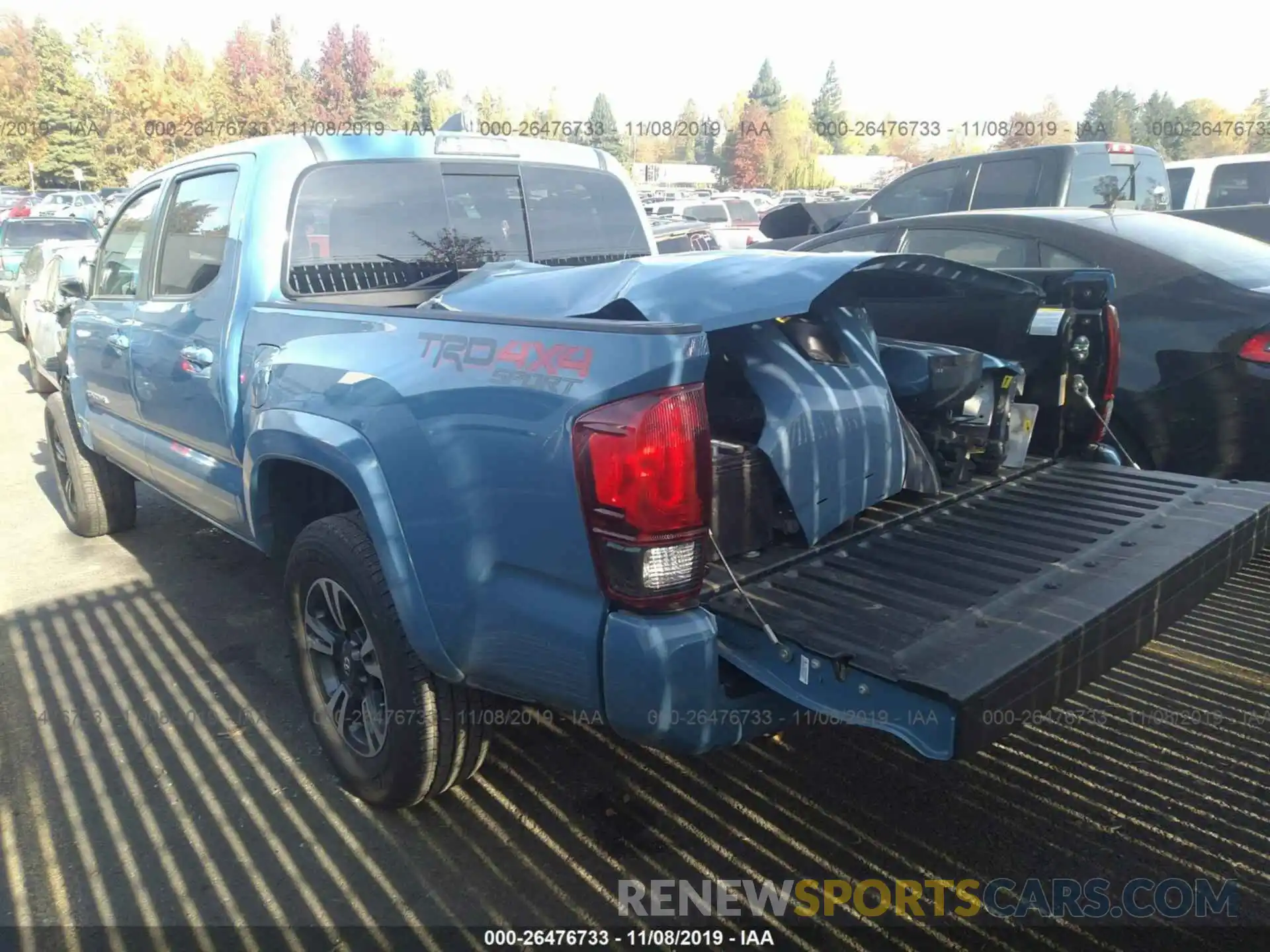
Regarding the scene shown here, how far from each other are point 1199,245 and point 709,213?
1861cm

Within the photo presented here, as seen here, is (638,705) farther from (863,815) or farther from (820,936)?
(863,815)

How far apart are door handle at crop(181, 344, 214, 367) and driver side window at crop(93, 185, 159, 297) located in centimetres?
99

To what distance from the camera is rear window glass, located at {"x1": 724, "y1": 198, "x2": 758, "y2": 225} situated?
75.8 feet

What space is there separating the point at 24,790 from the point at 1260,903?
378 cm

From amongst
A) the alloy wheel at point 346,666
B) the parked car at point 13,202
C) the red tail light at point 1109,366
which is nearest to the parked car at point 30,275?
the alloy wheel at point 346,666

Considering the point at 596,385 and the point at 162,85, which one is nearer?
the point at 596,385

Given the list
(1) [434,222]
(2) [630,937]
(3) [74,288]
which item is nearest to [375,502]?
(2) [630,937]

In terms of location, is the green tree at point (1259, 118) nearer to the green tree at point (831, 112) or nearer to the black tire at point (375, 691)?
the green tree at point (831, 112)

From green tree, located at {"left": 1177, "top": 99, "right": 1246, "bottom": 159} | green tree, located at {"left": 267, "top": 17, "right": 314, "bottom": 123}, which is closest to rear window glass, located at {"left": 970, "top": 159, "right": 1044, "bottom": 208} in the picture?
green tree, located at {"left": 267, "top": 17, "right": 314, "bottom": 123}

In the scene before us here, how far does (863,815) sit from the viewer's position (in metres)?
2.94

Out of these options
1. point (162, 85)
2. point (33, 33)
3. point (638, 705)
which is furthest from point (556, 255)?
point (33, 33)

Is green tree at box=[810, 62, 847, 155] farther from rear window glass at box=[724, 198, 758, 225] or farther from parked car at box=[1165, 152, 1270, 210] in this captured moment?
parked car at box=[1165, 152, 1270, 210]

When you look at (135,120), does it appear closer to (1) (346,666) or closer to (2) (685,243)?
(2) (685,243)

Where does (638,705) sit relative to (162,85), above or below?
below
